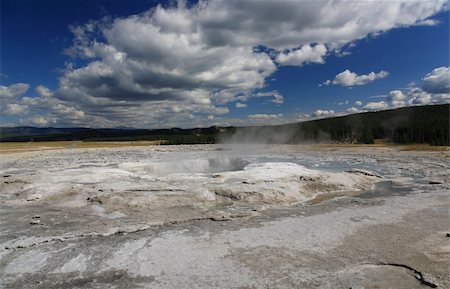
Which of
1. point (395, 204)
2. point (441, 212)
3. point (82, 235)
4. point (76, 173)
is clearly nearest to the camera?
point (82, 235)

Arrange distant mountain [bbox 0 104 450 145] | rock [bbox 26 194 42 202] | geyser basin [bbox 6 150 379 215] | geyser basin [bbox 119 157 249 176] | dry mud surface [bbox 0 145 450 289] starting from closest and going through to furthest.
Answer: dry mud surface [bbox 0 145 450 289] → geyser basin [bbox 6 150 379 215] → rock [bbox 26 194 42 202] → geyser basin [bbox 119 157 249 176] → distant mountain [bbox 0 104 450 145]

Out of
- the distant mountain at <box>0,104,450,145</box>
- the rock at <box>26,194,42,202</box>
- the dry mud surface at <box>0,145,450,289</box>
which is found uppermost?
the distant mountain at <box>0,104,450,145</box>

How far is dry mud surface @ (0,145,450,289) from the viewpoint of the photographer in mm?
7352

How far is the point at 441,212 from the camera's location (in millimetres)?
12211

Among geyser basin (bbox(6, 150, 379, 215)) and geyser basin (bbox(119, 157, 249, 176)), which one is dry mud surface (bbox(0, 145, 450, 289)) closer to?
geyser basin (bbox(6, 150, 379, 215))

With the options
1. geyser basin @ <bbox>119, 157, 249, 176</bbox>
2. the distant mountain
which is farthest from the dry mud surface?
the distant mountain

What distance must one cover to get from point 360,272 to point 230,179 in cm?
1071

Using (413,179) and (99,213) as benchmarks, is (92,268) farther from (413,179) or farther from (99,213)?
(413,179)

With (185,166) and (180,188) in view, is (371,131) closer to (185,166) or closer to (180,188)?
(185,166)

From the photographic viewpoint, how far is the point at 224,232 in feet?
34.0

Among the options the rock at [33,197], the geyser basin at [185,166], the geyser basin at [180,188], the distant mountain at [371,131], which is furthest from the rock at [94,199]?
the distant mountain at [371,131]

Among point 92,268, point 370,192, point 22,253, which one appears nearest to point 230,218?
point 92,268

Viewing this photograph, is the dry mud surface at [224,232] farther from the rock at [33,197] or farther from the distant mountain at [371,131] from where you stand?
the distant mountain at [371,131]

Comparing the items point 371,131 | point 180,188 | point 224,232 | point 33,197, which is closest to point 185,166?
point 180,188
